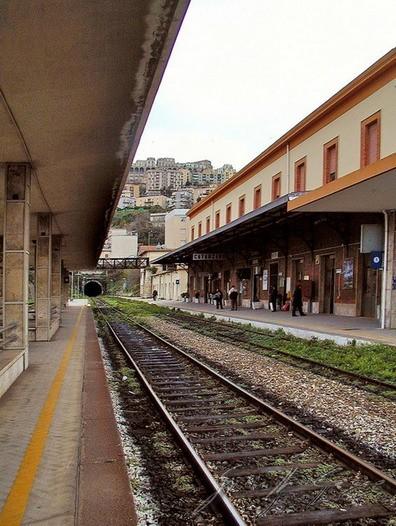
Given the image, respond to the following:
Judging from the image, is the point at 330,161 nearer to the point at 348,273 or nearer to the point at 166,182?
the point at 348,273

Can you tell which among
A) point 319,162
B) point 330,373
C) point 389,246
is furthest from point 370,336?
point 319,162

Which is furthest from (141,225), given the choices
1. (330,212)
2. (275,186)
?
(330,212)

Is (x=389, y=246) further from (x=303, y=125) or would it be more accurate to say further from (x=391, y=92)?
(x=303, y=125)

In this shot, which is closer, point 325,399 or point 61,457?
point 61,457

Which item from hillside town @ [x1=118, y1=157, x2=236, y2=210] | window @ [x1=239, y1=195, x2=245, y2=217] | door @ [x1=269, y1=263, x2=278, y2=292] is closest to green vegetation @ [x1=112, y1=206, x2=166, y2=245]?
hillside town @ [x1=118, y1=157, x2=236, y2=210]

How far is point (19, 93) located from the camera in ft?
21.3

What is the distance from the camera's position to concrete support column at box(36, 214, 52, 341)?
15.7 metres

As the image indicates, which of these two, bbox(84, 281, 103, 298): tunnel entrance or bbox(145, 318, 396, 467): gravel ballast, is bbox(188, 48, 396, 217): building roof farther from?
bbox(84, 281, 103, 298): tunnel entrance

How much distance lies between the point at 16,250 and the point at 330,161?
18.5m

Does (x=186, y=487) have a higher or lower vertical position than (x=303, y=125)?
lower

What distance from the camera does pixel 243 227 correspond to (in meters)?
27.8

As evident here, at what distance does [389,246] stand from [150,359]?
841 centimetres

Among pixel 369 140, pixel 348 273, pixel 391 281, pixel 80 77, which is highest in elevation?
pixel 369 140

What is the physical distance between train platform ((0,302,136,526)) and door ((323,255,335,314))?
18.0 metres
